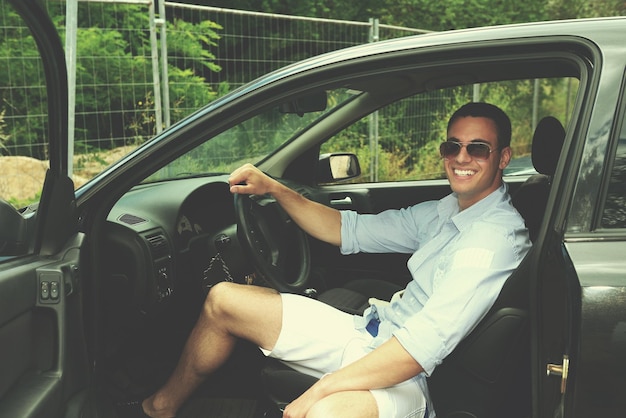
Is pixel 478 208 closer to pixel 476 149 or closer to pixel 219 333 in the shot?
pixel 476 149

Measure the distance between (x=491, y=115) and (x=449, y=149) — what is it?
0.17 m

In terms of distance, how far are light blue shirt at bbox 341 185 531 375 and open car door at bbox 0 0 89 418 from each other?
0.88 meters

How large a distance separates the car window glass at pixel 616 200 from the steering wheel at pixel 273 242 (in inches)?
48.7

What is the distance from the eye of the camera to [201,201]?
3.26 meters

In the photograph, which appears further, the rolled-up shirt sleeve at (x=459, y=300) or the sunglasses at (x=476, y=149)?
the sunglasses at (x=476, y=149)

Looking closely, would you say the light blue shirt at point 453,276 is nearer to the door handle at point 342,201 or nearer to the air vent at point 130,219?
the air vent at point 130,219

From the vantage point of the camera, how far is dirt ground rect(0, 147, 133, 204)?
6.01 metres

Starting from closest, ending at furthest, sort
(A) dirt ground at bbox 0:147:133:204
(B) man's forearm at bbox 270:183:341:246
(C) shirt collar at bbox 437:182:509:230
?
1. (C) shirt collar at bbox 437:182:509:230
2. (B) man's forearm at bbox 270:183:341:246
3. (A) dirt ground at bbox 0:147:133:204

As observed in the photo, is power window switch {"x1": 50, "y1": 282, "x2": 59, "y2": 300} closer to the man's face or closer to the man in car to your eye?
the man in car

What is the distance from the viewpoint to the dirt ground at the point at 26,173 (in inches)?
237

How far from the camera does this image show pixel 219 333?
8.84ft

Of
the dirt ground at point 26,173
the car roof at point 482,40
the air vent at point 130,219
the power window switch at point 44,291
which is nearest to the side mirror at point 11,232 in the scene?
the power window switch at point 44,291

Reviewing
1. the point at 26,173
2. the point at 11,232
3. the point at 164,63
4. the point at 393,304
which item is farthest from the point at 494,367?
the point at 26,173

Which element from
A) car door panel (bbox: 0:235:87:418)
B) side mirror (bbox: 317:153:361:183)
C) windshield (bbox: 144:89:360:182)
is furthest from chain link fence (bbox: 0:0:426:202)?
car door panel (bbox: 0:235:87:418)
